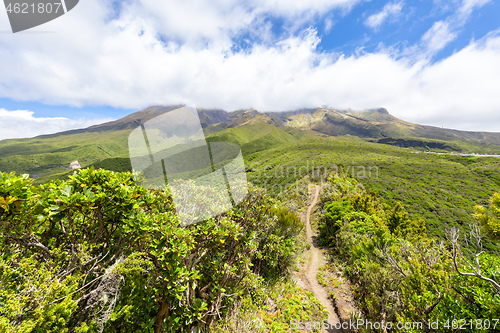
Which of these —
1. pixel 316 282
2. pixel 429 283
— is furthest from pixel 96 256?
pixel 316 282

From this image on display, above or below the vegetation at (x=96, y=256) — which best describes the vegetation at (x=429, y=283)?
below

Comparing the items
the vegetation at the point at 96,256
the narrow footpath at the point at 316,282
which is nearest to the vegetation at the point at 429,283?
the narrow footpath at the point at 316,282

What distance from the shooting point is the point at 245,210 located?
4.99 m

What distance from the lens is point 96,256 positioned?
2.92 m

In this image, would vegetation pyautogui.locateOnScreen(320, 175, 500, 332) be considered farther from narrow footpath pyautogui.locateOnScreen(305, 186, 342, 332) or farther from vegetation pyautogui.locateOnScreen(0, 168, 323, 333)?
vegetation pyautogui.locateOnScreen(0, 168, 323, 333)

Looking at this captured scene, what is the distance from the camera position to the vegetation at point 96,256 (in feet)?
7.12

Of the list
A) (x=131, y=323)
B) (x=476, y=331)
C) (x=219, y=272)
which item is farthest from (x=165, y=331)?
(x=476, y=331)

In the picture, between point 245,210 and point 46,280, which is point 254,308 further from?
point 46,280

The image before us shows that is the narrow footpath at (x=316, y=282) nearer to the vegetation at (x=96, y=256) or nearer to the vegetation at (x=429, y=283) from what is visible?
the vegetation at (x=429, y=283)

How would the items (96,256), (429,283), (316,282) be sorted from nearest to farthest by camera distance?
(96,256), (429,283), (316,282)

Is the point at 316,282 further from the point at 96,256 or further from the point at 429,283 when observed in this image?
the point at 96,256

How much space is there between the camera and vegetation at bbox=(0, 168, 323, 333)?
2169mm

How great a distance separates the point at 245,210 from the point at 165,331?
2.87 metres

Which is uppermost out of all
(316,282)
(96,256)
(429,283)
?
(96,256)
